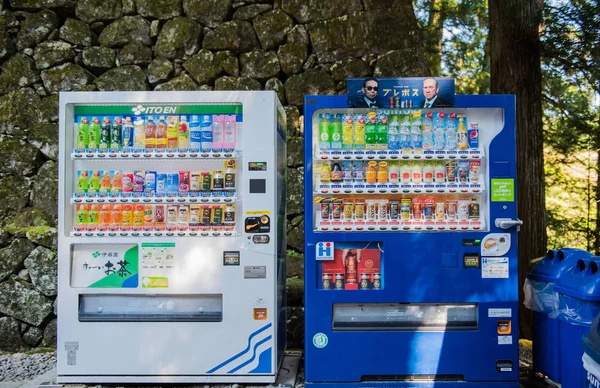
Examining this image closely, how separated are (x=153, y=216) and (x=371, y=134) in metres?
1.80

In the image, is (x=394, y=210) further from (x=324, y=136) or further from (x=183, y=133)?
(x=183, y=133)

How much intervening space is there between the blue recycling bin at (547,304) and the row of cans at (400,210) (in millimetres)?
649

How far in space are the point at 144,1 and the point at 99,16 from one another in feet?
1.75

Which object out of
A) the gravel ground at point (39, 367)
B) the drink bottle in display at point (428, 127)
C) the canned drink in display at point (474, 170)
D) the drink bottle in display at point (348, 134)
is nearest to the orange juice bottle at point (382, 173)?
the drink bottle in display at point (348, 134)

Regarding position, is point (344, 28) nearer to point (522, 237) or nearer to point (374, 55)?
point (374, 55)

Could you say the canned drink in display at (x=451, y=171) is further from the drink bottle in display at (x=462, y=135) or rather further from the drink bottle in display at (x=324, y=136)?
the drink bottle in display at (x=324, y=136)

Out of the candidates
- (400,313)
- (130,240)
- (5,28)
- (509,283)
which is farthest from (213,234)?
(5,28)

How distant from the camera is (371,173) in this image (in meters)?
3.87

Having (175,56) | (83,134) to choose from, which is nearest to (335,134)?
(83,134)

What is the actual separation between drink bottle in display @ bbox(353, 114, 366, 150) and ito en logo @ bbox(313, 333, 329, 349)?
144 cm

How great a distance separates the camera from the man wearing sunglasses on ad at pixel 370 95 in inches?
150

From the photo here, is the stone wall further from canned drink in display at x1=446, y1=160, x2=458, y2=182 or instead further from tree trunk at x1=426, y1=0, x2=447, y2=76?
tree trunk at x1=426, y1=0, x2=447, y2=76

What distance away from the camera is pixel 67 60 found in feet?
18.7

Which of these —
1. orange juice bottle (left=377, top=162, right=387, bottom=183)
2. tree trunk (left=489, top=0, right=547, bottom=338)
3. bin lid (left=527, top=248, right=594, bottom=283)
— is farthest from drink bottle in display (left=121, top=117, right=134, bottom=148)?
tree trunk (left=489, top=0, right=547, bottom=338)
